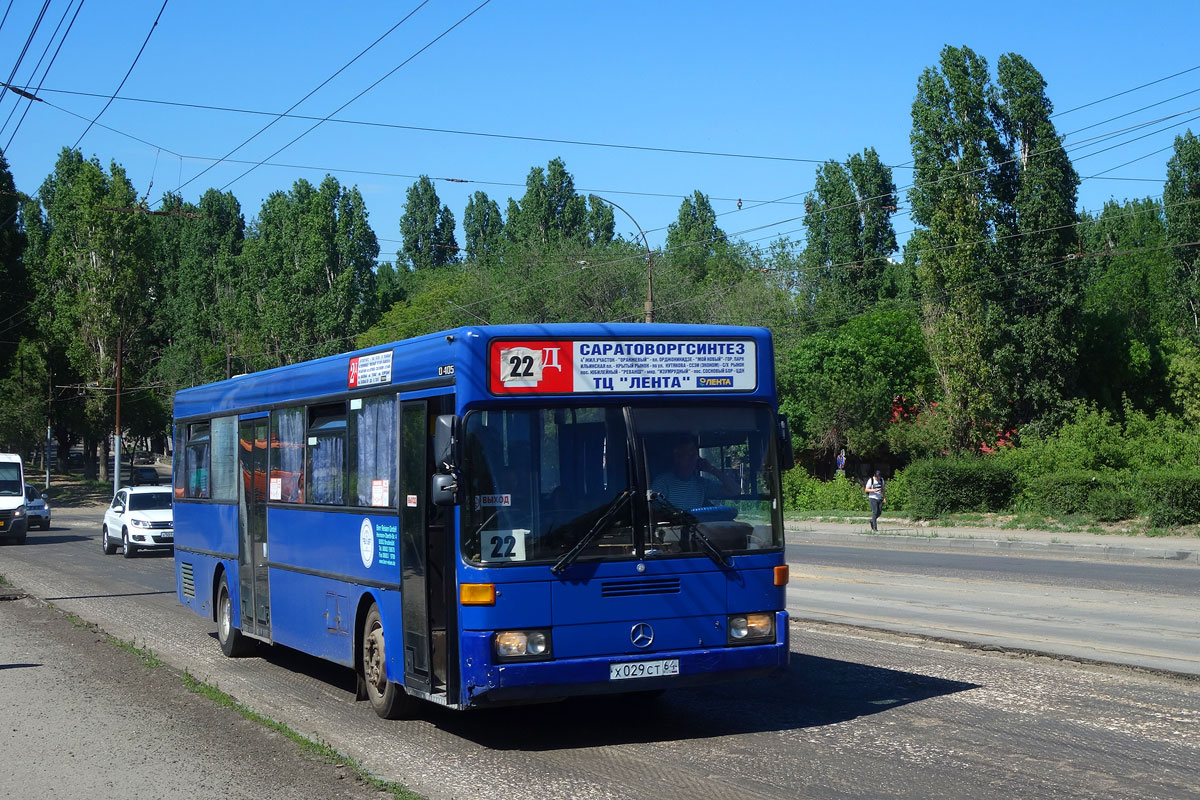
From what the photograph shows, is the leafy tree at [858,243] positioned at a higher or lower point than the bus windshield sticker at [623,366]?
higher

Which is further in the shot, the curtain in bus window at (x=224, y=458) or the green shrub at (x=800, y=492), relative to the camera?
the green shrub at (x=800, y=492)

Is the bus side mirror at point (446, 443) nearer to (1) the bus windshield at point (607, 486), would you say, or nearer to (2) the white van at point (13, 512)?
(1) the bus windshield at point (607, 486)

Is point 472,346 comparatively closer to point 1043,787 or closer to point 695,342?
point 695,342

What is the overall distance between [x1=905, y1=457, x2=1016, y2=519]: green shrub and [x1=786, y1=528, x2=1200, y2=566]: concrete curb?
3.50m

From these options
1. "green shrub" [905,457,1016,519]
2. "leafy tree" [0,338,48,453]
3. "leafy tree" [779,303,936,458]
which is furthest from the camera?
"leafy tree" [0,338,48,453]

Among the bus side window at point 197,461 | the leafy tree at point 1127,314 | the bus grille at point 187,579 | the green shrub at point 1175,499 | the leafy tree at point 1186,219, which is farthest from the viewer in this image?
the leafy tree at point 1186,219

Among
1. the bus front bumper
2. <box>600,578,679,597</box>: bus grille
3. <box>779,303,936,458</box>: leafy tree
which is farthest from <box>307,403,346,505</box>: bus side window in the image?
<box>779,303,936,458</box>: leafy tree

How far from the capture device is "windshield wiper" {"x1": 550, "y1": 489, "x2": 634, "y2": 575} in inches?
304

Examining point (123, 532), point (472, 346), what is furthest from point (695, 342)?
point (123, 532)

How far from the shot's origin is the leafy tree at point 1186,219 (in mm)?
59344

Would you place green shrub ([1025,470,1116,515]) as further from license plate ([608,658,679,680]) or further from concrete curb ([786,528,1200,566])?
license plate ([608,658,679,680])

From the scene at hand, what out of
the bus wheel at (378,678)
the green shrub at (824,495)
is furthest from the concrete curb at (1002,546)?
the bus wheel at (378,678)

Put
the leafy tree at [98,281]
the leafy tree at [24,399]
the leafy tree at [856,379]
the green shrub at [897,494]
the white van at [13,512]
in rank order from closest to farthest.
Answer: the white van at [13,512], the green shrub at [897,494], the leafy tree at [856,379], the leafy tree at [24,399], the leafy tree at [98,281]

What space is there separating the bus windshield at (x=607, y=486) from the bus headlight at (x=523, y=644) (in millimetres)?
456
